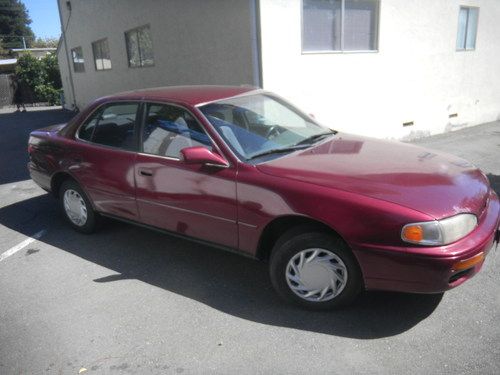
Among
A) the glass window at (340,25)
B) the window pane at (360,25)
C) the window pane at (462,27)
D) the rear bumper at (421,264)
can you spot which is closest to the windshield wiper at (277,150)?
the rear bumper at (421,264)

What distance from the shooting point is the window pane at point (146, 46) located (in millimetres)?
10141

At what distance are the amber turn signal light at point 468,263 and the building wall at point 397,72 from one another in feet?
15.7

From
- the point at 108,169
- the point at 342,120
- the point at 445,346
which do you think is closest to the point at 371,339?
the point at 445,346

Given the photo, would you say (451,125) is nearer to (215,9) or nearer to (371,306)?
(215,9)

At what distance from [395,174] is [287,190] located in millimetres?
779

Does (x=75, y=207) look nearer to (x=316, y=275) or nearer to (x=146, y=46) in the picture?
(x=316, y=275)

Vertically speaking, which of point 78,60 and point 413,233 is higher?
point 78,60

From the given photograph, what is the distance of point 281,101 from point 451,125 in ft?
25.4

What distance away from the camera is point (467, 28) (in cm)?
1049

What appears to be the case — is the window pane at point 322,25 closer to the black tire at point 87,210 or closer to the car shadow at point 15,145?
the black tire at point 87,210

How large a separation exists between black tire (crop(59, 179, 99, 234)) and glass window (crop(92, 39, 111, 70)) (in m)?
9.47

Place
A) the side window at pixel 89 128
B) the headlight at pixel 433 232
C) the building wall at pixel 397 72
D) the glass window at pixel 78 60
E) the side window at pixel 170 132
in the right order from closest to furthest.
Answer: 1. the headlight at pixel 433 232
2. the side window at pixel 170 132
3. the side window at pixel 89 128
4. the building wall at pixel 397 72
5. the glass window at pixel 78 60

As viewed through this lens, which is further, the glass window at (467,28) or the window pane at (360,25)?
the glass window at (467,28)

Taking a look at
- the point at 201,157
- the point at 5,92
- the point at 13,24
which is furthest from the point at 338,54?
the point at 13,24
